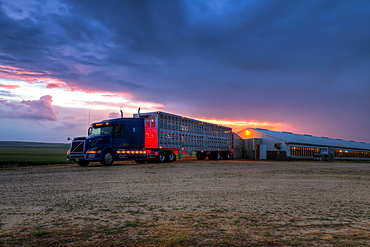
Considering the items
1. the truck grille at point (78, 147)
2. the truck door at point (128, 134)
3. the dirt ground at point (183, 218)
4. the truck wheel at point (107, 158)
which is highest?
the truck door at point (128, 134)

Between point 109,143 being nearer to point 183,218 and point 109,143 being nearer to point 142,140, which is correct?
point 142,140

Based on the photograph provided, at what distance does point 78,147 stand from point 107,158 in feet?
8.05

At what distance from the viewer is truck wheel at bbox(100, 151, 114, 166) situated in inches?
894

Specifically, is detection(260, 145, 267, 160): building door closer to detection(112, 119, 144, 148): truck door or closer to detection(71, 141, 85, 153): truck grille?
detection(112, 119, 144, 148): truck door

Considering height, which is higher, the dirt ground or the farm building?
the farm building

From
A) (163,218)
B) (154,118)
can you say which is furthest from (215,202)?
(154,118)

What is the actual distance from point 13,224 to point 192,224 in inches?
136

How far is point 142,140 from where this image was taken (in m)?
26.0

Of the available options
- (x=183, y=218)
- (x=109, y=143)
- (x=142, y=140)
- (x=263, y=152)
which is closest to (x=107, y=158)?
(x=109, y=143)

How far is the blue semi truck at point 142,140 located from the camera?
22.8 metres

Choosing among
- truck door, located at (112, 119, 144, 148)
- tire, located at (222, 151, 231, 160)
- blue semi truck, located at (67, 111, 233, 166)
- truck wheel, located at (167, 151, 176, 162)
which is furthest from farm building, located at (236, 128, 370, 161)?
truck door, located at (112, 119, 144, 148)

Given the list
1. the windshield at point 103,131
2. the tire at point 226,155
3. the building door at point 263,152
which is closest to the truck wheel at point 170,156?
the windshield at point 103,131

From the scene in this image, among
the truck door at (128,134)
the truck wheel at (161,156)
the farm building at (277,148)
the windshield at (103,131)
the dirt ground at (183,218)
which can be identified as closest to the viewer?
the dirt ground at (183,218)

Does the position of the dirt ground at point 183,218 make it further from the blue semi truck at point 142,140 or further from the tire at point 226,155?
the tire at point 226,155
